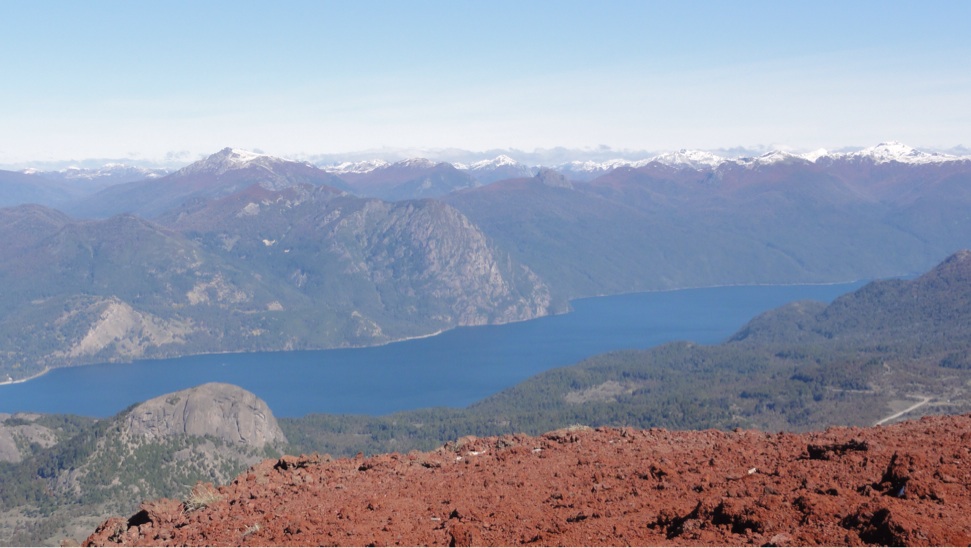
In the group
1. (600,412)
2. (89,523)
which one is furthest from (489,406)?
(89,523)

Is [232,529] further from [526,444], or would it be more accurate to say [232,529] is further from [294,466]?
[526,444]

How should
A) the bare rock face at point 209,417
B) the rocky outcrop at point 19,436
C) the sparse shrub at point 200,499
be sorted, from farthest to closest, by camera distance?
the rocky outcrop at point 19,436 < the bare rock face at point 209,417 < the sparse shrub at point 200,499

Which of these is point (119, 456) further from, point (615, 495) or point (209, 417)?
point (615, 495)

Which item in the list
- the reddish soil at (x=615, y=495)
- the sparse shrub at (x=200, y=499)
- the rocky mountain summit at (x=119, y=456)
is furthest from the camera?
A: the rocky mountain summit at (x=119, y=456)

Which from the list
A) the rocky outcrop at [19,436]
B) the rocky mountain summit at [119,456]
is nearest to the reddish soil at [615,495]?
the rocky mountain summit at [119,456]

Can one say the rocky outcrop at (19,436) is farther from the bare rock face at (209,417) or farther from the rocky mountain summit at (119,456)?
the bare rock face at (209,417)

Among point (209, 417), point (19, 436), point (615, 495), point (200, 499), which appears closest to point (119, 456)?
point (209, 417)
